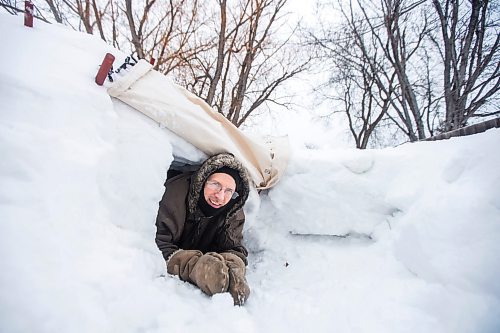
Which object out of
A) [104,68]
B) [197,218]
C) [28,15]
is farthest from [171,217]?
[28,15]

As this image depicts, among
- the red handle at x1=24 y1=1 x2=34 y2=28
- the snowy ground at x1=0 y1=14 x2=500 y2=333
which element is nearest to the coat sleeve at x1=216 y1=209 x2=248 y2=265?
the snowy ground at x1=0 y1=14 x2=500 y2=333

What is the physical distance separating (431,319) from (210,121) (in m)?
1.78

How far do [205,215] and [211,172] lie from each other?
0.35 metres

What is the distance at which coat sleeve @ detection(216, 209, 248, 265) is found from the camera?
2080 millimetres

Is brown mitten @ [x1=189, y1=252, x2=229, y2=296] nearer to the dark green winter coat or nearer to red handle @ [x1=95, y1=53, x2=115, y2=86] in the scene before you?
the dark green winter coat

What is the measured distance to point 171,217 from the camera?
1915 millimetres

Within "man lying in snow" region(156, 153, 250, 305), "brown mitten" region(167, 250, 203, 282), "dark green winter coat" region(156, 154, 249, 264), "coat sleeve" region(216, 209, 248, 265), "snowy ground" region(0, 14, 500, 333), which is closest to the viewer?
"snowy ground" region(0, 14, 500, 333)

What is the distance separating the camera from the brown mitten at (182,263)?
5.16ft

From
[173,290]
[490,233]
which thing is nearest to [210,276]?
[173,290]

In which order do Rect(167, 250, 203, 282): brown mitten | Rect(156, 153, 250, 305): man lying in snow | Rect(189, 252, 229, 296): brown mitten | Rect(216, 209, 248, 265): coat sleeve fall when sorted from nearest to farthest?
Rect(189, 252, 229, 296): brown mitten < Rect(167, 250, 203, 282): brown mitten < Rect(156, 153, 250, 305): man lying in snow < Rect(216, 209, 248, 265): coat sleeve

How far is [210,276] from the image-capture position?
1457 millimetres

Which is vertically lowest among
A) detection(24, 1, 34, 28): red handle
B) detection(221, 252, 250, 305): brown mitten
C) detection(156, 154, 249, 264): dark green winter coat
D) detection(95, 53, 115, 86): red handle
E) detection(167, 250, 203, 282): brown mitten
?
detection(221, 252, 250, 305): brown mitten

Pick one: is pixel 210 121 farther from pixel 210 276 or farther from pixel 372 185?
pixel 372 185

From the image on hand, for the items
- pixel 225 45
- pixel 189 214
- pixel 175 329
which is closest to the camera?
pixel 175 329
